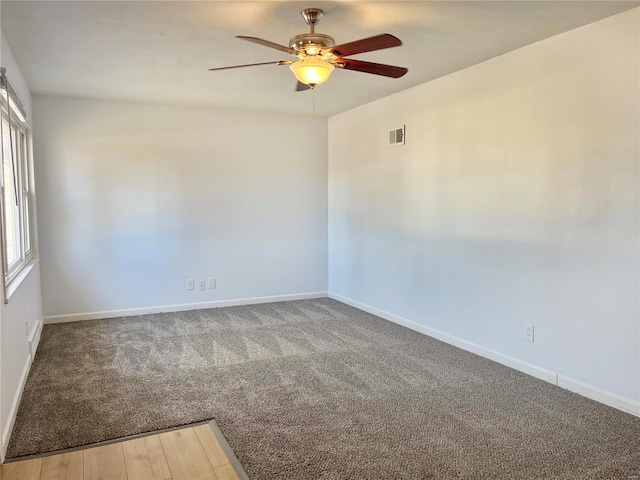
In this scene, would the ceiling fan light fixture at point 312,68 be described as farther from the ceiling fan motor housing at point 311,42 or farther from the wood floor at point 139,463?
the wood floor at point 139,463

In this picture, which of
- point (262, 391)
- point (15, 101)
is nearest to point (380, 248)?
point (262, 391)

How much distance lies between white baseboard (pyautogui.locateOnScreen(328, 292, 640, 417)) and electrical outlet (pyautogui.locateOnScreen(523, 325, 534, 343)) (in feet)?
0.60

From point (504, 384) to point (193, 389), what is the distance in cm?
215

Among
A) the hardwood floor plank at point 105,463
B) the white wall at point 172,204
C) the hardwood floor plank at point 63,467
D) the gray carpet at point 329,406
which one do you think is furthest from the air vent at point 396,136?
the hardwood floor plank at point 63,467

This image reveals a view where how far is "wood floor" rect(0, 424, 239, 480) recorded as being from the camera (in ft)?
7.11

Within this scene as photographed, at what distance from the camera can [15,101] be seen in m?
3.37

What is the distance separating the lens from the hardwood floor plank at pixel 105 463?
217 cm

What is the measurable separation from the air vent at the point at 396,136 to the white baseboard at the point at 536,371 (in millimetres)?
1785

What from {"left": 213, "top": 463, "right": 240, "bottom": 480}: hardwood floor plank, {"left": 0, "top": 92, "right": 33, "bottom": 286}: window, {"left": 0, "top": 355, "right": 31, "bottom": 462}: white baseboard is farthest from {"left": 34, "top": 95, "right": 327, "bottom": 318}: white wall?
{"left": 213, "top": 463, "right": 240, "bottom": 480}: hardwood floor plank

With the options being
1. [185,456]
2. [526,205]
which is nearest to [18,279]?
[185,456]

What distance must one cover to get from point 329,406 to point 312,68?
79.3 inches

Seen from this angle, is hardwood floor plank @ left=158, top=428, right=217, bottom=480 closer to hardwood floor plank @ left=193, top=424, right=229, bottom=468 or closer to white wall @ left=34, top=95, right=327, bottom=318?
hardwood floor plank @ left=193, top=424, right=229, bottom=468

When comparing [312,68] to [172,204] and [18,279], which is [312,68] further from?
[172,204]

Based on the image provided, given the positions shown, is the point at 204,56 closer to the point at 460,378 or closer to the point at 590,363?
the point at 460,378
